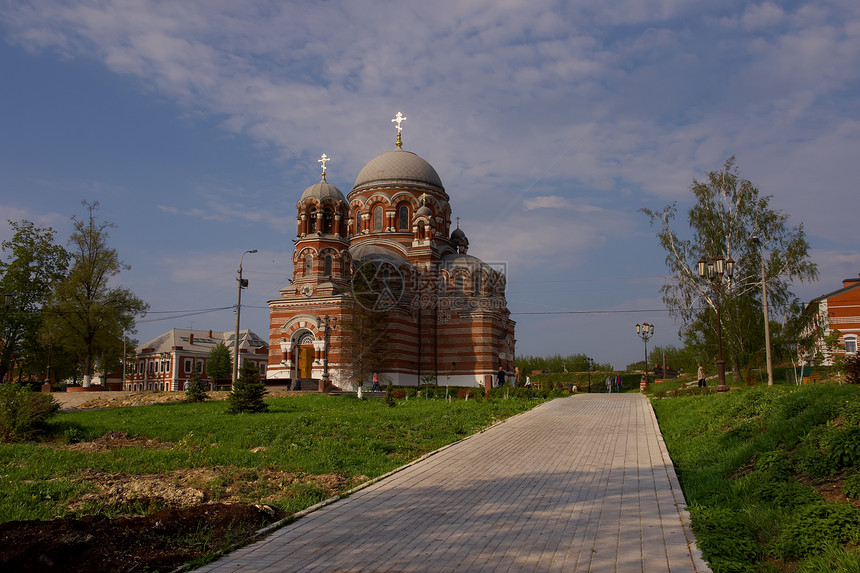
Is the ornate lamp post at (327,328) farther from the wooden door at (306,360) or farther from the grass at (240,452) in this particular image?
the grass at (240,452)

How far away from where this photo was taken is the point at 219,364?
5584 cm

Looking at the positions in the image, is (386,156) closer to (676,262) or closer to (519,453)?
(676,262)

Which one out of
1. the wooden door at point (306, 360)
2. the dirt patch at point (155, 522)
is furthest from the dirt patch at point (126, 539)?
the wooden door at point (306, 360)

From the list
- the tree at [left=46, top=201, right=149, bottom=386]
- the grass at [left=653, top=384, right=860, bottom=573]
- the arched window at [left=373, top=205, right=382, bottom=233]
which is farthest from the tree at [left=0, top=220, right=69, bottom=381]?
the grass at [left=653, top=384, right=860, bottom=573]

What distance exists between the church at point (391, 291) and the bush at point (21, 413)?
16402mm

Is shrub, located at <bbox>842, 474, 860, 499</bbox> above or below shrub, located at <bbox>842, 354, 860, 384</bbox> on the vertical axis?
below

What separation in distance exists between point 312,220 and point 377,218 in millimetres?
6466

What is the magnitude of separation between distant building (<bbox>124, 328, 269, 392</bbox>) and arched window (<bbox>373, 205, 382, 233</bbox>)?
62.8 feet

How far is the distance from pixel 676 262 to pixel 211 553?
29219 mm

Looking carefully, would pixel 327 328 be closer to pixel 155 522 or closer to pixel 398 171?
pixel 398 171

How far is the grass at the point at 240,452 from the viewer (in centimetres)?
842

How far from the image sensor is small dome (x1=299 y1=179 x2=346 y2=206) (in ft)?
122

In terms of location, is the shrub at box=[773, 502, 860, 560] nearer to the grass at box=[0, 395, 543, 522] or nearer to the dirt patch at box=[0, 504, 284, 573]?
the dirt patch at box=[0, 504, 284, 573]

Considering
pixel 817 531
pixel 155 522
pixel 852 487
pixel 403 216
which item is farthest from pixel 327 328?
pixel 817 531
